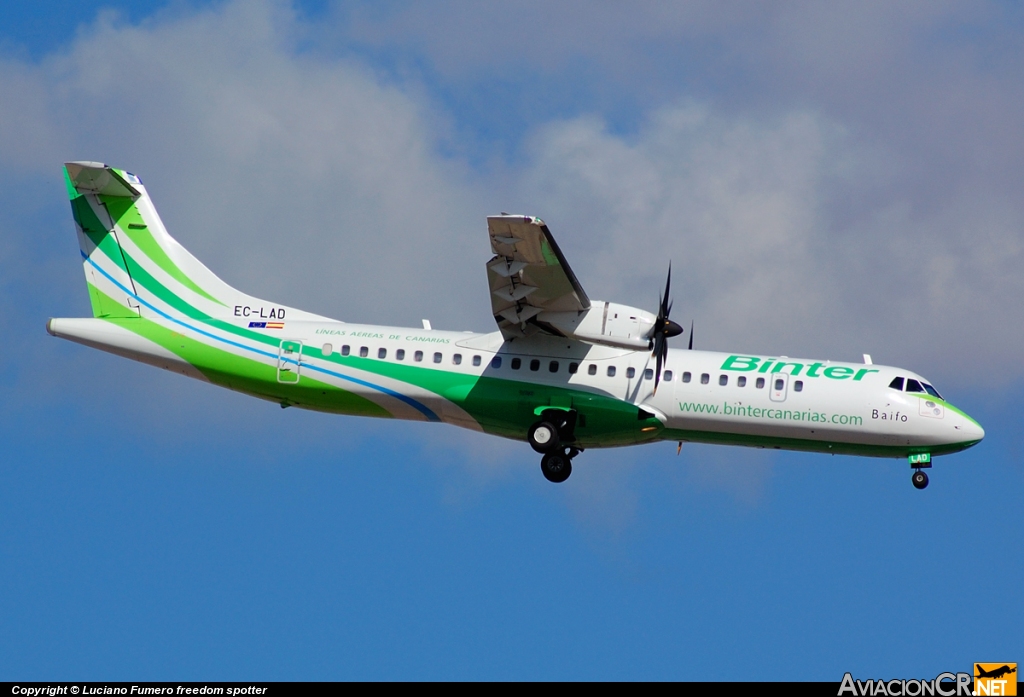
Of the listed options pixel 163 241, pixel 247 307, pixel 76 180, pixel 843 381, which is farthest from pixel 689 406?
pixel 76 180

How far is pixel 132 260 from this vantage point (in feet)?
107

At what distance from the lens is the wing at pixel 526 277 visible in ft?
91.0

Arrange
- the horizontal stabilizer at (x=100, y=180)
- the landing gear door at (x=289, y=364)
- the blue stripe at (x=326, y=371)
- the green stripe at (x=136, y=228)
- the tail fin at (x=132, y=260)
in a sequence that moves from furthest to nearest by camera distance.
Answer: the green stripe at (x=136, y=228), the tail fin at (x=132, y=260), the horizontal stabilizer at (x=100, y=180), the landing gear door at (x=289, y=364), the blue stripe at (x=326, y=371)

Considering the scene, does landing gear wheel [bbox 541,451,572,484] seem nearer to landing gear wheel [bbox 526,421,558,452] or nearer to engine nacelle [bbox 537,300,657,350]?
landing gear wheel [bbox 526,421,558,452]

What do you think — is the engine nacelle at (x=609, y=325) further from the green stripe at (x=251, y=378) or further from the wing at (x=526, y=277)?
the green stripe at (x=251, y=378)

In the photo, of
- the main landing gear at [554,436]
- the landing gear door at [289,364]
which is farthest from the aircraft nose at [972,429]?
the landing gear door at [289,364]

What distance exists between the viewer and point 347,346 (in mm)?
31109

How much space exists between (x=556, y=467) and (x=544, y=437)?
113 centimetres

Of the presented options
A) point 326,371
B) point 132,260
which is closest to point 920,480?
point 326,371

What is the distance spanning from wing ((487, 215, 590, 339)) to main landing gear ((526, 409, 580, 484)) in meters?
2.04

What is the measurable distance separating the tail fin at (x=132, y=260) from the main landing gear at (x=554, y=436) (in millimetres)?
6351

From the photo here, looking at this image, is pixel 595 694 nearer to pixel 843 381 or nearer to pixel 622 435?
pixel 622 435

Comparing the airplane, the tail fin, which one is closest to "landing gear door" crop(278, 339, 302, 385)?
the airplane

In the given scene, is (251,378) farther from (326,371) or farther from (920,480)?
(920,480)
